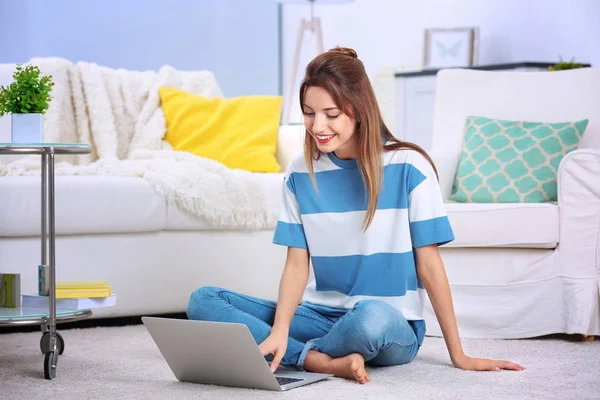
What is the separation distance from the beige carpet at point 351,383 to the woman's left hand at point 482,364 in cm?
2

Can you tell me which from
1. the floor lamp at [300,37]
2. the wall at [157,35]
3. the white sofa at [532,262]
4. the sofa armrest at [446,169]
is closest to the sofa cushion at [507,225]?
the white sofa at [532,262]

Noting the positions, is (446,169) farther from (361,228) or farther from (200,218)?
(361,228)

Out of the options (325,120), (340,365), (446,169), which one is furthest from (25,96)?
(446,169)

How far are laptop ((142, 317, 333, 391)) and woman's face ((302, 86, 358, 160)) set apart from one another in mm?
437

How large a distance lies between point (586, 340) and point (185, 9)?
3283 mm

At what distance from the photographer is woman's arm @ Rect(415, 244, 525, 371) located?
1.78m

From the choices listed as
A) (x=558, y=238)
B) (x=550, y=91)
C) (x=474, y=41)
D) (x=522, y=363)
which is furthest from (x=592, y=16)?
(x=522, y=363)

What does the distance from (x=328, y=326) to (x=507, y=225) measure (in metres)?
0.71

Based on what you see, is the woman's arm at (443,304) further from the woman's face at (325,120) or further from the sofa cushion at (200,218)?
the sofa cushion at (200,218)

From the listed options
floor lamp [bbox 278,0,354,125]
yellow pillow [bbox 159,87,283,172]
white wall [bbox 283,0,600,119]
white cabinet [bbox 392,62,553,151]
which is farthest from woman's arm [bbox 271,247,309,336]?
white cabinet [bbox 392,62,553,151]

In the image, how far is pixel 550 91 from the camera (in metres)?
2.88

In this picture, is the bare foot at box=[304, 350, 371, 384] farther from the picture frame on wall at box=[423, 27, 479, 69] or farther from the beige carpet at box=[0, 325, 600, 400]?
the picture frame on wall at box=[423, 27, 479, 69]

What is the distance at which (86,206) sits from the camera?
2.51 m

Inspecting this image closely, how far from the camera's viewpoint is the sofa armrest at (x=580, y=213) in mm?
2311
